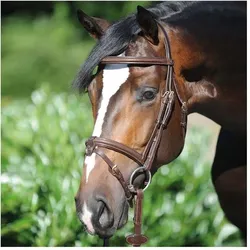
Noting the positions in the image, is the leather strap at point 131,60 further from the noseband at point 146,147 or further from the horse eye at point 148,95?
the horse eye at point 148,95

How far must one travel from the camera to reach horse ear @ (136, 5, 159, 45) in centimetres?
273

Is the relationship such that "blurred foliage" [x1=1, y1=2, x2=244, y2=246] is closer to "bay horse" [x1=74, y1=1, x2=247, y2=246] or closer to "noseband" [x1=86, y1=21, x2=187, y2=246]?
"bay horse" [x1=74, y1=1, x2=247, y2=246]

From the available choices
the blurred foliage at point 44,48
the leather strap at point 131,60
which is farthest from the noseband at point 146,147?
the blurred foliage at point 44,48

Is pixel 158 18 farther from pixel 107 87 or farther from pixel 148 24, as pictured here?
pixel 107 87

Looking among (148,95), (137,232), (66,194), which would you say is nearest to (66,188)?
(66,194)

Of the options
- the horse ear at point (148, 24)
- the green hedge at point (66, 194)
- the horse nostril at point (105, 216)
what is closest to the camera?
the horse nostril at point (105, 216)

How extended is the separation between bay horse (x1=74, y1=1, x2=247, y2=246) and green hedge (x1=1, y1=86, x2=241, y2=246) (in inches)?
44.7

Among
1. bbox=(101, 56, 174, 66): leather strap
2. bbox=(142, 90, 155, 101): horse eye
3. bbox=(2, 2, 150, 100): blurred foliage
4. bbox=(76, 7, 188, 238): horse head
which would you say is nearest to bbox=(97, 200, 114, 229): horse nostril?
bbox=(76, 7, 188, 238): horse head

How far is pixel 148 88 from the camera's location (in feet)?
9.00

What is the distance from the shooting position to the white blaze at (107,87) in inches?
104

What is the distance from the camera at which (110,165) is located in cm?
262

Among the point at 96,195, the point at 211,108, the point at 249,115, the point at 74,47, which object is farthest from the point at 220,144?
the point at 74,47

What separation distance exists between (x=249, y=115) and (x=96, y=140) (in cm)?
109

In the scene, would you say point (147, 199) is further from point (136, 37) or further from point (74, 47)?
point (74, 47)
